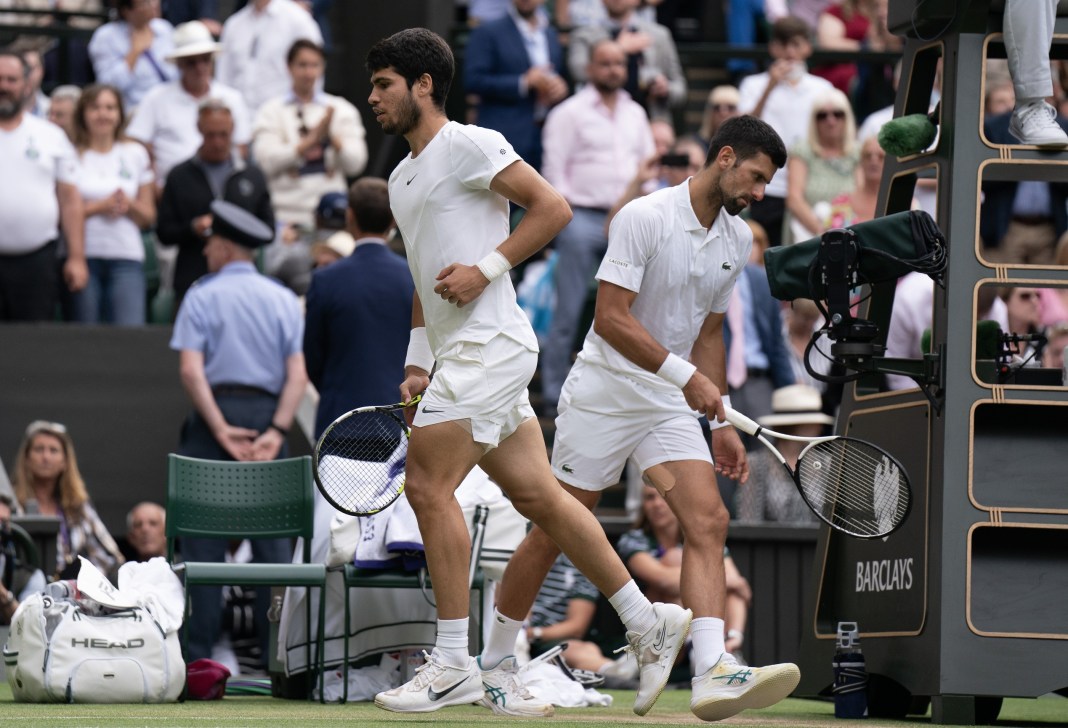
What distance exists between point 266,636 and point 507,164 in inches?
184

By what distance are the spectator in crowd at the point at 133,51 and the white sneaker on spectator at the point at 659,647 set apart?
9.23 m

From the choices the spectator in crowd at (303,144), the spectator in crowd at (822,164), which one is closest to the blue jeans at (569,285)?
the spectator in crowd at (822,164)

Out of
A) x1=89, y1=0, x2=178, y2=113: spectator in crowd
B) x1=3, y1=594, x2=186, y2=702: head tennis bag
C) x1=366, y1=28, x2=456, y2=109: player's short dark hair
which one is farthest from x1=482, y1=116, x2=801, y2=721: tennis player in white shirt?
x1=89, y1=0, x2=178, y2=113: spectator in crowd

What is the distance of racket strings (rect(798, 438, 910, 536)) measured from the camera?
7762 mm

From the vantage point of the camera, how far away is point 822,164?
14609mm

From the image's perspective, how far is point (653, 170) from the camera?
1405cm

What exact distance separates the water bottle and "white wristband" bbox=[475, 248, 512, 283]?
7.70ft

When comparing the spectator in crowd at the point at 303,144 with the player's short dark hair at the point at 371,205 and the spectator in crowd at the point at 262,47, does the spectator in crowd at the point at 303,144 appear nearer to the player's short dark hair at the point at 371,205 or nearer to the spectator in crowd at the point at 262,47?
the spectator in crowd at the point at 262,47

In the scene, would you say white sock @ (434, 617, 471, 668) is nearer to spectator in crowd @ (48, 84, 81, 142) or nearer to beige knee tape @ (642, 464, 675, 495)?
beige knee tape @ (642, 464, 675, 495)

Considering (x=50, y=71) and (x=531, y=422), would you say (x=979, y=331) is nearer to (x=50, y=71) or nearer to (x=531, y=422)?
(x=531, y=422)

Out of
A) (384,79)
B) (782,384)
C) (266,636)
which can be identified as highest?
(384,79)

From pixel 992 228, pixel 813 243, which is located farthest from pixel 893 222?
pixel 992 228

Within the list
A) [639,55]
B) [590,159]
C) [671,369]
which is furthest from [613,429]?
[639,55]

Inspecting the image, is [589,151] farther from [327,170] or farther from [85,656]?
[85,656]
